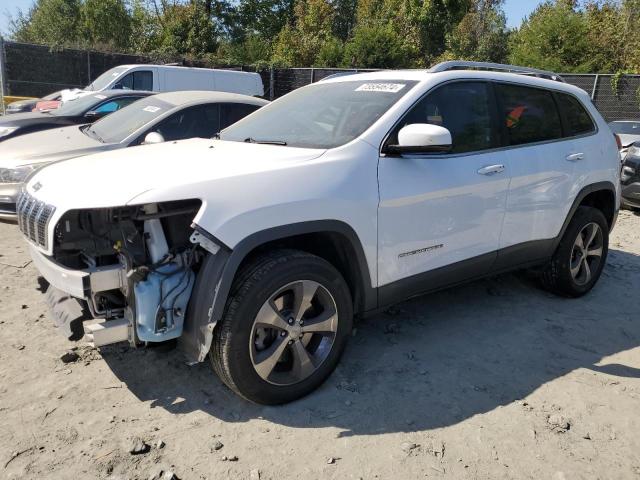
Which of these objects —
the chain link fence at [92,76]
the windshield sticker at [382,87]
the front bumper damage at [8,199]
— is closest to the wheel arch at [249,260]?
the windshield sticker at [382,87]

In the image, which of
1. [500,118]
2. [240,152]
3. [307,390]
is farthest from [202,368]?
[500,118]

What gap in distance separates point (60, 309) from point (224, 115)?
405 centimetres

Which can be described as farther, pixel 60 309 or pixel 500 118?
pixel 500 118

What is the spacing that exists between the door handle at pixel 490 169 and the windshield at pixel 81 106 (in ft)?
21.0

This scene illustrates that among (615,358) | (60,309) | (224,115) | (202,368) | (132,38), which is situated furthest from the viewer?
(132,38)

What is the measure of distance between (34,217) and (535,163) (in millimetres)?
3354

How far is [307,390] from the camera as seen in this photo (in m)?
3.14

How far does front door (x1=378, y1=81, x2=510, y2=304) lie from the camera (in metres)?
3.32

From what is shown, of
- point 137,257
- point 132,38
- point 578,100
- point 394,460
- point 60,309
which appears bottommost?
point 394,460

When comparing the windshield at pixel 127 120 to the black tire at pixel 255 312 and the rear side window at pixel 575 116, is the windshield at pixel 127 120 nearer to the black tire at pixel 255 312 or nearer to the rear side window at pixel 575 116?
the black tire at pixel 255 312

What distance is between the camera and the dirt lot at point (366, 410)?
264 centimetres

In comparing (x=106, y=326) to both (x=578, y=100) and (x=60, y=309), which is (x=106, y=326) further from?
(x=578, y=100)

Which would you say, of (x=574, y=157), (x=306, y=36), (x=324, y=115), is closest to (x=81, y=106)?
(x=324, y=115)

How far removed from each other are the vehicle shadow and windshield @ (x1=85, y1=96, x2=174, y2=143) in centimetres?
336
